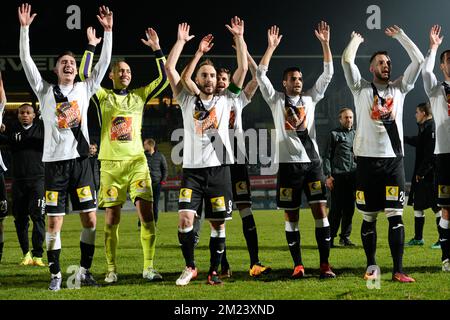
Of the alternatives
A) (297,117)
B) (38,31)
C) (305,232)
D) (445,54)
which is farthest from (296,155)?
(38,31)

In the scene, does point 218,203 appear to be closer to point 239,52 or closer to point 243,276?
point 243,276

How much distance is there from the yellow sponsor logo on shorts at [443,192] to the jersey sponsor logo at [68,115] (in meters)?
4.29

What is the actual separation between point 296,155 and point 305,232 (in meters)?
7.38

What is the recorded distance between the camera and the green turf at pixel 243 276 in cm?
621

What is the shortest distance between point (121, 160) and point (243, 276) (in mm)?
2005

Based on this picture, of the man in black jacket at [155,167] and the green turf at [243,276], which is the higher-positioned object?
the man in black jacket at [155,167]

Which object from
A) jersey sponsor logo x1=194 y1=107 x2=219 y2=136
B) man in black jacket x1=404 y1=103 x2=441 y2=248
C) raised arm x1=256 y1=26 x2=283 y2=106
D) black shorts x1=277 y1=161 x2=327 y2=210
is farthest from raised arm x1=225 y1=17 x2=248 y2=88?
man in black jacket x1=404 y1=103 x2=441 y2=248

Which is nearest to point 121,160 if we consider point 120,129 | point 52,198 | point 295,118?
point 120,129

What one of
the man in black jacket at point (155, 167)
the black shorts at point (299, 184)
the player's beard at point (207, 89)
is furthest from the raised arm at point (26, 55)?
the man in black jacket at point (155, 167)

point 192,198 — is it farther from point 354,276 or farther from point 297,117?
point 354,276

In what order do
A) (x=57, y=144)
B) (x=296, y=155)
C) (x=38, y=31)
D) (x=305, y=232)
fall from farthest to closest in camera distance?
(x=38, y=31), (x=305, y=232), (x=296, y=155), (x=57, y=144)

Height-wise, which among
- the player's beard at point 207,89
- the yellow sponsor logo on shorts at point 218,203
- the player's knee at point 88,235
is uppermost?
the player's beard at point 207,89

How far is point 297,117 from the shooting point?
734 centimetres

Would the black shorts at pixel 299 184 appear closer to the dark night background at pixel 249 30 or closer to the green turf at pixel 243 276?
the green turf at pixel 243 276
